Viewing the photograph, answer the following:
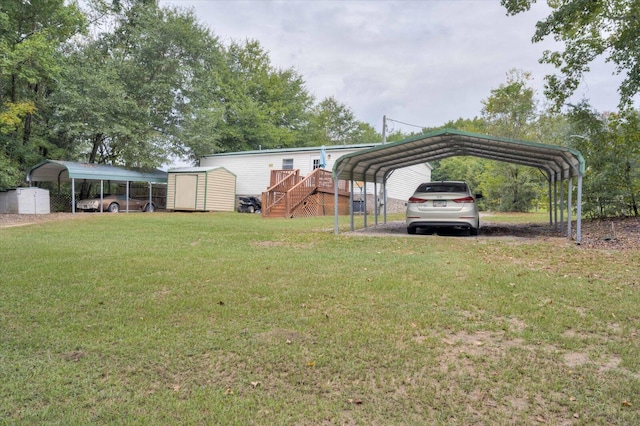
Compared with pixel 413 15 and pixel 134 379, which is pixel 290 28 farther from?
pixel 134 379

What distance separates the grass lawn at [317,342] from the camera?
223 cm

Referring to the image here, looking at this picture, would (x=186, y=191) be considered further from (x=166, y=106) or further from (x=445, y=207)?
(x=445, y=207)

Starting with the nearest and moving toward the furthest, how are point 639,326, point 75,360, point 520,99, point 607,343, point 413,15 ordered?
1. point 75,360
2. point 607,343
3. point 639,326
4. point 413,15
5. point 520,99

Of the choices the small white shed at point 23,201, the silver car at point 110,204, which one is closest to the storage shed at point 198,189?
the silver car at point 110,204

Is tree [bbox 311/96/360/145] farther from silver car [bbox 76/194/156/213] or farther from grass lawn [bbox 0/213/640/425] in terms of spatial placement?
grass lawn [bbox 0/213/640/425]

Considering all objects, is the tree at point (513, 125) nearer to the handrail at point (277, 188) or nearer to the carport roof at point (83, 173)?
the handrail at point (277, 188)

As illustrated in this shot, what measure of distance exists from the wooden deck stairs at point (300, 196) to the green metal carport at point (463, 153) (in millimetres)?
5157

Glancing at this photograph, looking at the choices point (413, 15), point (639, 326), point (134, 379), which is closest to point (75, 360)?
point (134, 379)

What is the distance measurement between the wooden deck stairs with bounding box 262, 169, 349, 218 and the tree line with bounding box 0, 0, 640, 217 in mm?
9577

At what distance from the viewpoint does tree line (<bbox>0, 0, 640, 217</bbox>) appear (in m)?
12.2

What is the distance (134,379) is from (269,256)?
169 inches

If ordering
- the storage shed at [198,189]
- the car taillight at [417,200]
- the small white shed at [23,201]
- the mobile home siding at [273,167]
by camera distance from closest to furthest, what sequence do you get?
the car taillight at [417,200]
the small white shed at [23,201]
the storage shed at [198,189]
the mobile home siding at [273,167]

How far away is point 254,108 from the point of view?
31.6 m

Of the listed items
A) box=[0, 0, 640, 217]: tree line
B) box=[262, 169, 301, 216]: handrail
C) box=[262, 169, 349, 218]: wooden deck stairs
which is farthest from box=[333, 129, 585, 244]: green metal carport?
box=[262, 169, 301, 216]: handrail
